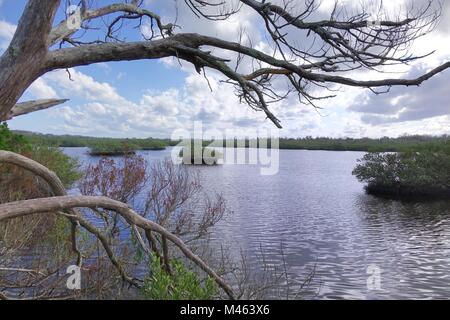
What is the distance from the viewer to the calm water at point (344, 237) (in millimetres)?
13664

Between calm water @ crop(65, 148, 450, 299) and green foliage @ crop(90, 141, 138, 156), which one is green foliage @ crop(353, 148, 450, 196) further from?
green foliage @ crop(90, 141, 138, 156)

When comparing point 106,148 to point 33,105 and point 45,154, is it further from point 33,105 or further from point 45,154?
point 33,105

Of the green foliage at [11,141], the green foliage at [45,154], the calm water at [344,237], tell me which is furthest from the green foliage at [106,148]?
the green foliage at [11,141]

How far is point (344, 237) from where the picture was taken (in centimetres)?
1980

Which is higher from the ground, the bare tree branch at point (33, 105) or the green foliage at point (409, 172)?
the bare tree branch at point (33, 105)

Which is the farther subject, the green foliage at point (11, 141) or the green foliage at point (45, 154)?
the green foliage at point (45, 154)

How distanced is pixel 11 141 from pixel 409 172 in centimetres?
2843

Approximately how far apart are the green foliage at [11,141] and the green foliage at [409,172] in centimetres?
2660

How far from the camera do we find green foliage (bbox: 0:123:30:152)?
53.2ft

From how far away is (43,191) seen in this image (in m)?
16.2

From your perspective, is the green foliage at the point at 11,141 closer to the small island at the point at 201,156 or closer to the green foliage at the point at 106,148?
the small island at the point at 201,156
